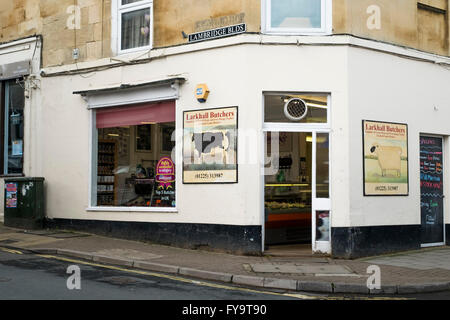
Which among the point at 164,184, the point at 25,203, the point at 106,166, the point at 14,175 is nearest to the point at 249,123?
the point at 164,184

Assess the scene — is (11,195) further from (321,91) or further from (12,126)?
(321,91)

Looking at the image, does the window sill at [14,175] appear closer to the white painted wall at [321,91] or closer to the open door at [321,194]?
the white painted wall at [321,91]

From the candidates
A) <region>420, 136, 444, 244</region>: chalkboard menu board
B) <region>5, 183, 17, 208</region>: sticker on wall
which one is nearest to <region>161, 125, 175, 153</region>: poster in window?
<region>5, 183, 17, 208</region>: sticker on wall

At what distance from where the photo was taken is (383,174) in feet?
41.1

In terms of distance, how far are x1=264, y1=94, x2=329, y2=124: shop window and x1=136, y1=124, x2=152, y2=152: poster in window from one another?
3.27m

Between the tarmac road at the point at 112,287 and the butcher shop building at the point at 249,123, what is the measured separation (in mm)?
2980

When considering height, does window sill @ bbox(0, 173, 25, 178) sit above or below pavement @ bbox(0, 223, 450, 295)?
above

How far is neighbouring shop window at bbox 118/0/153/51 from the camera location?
13.8 metres

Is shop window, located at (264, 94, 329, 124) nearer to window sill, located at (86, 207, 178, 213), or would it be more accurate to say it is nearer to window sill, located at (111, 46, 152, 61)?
window sill, located at (86, 207, 178, 213)

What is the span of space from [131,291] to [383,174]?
6843 mm

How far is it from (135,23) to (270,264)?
23.4 ft
